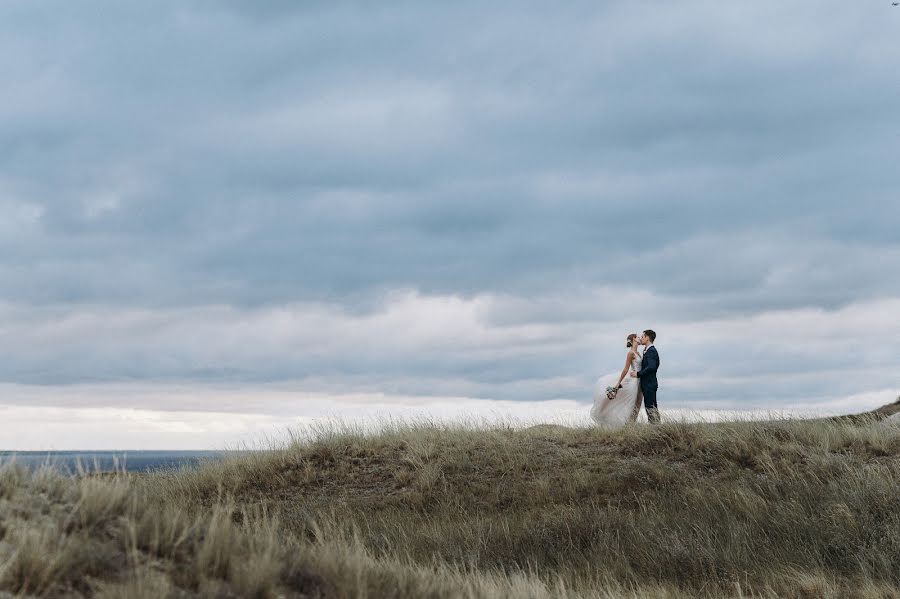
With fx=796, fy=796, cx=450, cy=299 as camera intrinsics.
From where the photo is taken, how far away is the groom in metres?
20.8

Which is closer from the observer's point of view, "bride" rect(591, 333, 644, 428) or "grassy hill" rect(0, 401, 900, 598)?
"grassy hill" rect(0, 401, 900, 598)

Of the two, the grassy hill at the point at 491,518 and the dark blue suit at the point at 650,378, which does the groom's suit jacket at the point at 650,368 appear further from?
the grassy hill at the point at 491,518

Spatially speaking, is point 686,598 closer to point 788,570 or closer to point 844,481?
point 788,570

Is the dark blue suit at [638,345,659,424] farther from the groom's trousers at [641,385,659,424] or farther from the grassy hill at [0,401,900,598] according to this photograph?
the grassy hill at [0,401,900,598]

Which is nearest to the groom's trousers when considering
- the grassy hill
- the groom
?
the groom

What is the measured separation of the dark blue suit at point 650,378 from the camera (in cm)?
2075

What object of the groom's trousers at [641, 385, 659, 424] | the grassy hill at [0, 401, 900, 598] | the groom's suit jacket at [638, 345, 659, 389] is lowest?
the grassy hill at [0, 401, 900, 598]

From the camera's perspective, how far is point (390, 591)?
607 centimetres

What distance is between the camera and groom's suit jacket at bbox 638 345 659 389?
2077 centimetres

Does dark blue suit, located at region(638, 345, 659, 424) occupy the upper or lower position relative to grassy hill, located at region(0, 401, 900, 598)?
upper

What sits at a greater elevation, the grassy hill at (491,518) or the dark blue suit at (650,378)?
the dark blue suit at (650,378)

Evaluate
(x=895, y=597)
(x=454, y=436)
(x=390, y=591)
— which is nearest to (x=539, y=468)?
(x=454, y=436)

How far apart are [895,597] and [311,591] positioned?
6907mm

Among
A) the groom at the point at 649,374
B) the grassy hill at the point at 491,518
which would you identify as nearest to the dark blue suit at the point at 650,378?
the groom at the point at 649,374
